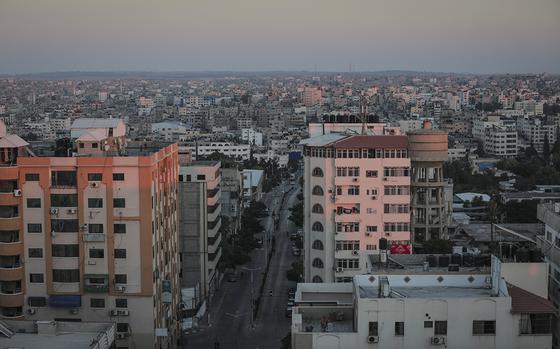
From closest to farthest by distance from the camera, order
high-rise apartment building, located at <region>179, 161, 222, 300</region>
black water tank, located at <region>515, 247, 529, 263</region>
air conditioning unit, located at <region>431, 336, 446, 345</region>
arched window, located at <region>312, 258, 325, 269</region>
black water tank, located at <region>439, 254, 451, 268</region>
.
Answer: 1. air conditioning unit, located at <region>431, 336, 446, 345</region>
2. black water tank, located at <region>515, 247, 529, 263</region>
3. black water tank, located at <region>439, 254, 451, 268</region>
4. arched window, located at <region>312, 258, 325, 269</region>
5. high-rise apartment building, located at <region>179, 161, 222, 300</region>

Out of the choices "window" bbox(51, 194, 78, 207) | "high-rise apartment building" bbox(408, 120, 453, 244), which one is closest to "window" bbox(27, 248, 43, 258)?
"window" bbox(51, 194, 78, 207)

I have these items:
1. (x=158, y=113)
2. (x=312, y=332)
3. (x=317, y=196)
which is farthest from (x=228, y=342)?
(x=158, y=113)

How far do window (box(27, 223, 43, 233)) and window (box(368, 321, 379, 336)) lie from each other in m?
6.39

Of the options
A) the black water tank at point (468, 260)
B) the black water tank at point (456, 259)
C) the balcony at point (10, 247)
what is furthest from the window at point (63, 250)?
the black water tank at point (468, 260)

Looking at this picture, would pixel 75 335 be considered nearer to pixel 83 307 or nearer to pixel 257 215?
pixel 83 307

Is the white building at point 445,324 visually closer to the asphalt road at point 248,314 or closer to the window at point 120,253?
the window at point 120,253

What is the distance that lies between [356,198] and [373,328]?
26.9ft

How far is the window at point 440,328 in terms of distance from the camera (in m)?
8.93

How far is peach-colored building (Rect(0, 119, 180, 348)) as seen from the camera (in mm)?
13531

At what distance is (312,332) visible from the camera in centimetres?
902

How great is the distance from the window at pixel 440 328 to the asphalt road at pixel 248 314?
799 centimetres

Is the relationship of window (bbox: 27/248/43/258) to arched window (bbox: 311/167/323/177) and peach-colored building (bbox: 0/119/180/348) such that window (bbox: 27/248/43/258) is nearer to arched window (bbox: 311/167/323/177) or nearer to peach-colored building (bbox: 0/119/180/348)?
peach-colored building (bbox: 0/119/180/348)

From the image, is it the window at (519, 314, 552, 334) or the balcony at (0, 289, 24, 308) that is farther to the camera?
the balcony at (0, 289, 24, 308)

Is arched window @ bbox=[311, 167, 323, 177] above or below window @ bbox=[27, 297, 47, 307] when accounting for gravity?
above
